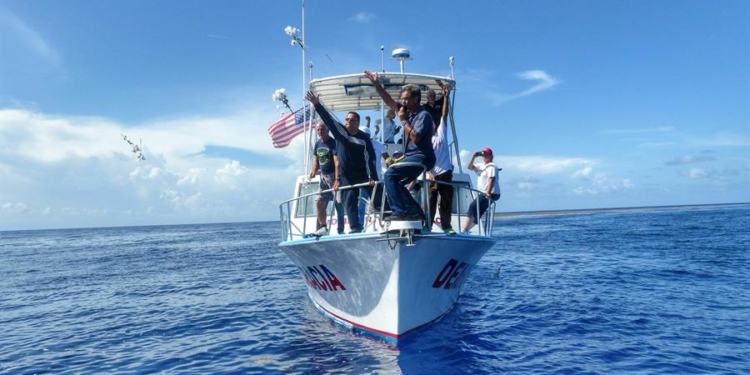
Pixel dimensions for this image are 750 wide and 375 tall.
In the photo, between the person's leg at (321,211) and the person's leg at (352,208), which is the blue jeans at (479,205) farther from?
the person's leg at (321,211)

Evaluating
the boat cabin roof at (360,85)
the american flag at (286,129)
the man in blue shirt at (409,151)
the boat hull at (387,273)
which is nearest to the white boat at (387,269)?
the boat hull at (387,273)

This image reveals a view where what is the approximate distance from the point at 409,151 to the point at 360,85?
5.28m

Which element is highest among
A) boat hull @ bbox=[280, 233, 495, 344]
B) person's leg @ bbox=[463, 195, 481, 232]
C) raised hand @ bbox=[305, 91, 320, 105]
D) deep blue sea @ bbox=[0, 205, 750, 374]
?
raised hand @ bbox=[305, 91, 320, 105]

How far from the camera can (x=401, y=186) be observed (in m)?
7.00

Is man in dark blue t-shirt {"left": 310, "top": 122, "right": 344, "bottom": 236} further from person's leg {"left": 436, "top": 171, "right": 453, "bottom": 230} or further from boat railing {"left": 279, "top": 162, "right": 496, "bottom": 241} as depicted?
person's leg {"left": 436, "top": 171, "right": 453, "bottom": 230}

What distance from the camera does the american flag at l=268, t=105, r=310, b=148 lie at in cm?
1448

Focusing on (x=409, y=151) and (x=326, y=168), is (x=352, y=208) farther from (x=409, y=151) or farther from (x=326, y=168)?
(x=409, y=151)

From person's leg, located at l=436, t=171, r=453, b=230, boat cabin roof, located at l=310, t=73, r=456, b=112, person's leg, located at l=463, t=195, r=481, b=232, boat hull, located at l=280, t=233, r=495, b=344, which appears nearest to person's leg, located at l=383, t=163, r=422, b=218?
boat hull, located at l=280, t=233, r=495, b=344

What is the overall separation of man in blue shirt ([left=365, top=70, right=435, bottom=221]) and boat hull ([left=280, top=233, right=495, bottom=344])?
0.44m

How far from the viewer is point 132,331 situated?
10.8 meters

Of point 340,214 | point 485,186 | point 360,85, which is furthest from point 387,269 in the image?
point 360,85

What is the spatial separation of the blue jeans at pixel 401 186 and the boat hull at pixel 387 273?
0.41 metres

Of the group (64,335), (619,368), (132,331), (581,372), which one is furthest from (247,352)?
(619,368)

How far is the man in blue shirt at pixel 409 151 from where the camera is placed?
268 inches
